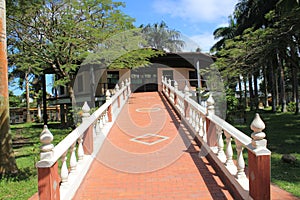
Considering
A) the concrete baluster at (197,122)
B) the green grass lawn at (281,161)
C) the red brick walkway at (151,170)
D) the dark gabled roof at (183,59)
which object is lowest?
the green grass lawn at (281,161)

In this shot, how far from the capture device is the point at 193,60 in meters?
Answer: 24.6

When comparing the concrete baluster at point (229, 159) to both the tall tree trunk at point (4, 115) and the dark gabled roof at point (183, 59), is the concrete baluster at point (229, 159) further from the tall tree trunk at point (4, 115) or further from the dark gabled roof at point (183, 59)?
the dark gabled roof at point (183, 59)

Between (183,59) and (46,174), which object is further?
(183,59)

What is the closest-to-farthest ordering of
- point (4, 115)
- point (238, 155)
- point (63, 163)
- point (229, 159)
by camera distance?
point (63, 163) < point (238, 155) < point (229, 159) < point (4, 115)

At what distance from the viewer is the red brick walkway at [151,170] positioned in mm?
4336

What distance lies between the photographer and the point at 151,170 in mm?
5305

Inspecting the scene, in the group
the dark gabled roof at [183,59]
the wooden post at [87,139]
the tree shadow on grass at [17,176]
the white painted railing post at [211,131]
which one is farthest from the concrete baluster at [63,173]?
the dark gabled roof at [183,59]

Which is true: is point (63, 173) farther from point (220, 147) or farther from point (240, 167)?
point (220, 147)

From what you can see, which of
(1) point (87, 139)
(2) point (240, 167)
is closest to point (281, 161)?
(2) point (240, 167)

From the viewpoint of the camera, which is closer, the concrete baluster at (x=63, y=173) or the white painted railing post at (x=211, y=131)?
the concrete baluster at (x=63, y=173)

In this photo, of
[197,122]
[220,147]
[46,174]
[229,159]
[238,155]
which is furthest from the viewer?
[197,122]

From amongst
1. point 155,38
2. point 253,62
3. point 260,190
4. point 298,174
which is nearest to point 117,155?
point 260,190

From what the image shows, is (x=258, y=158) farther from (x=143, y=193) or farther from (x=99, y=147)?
(x=99, y=147)

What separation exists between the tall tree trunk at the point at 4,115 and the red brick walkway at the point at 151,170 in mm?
2084
